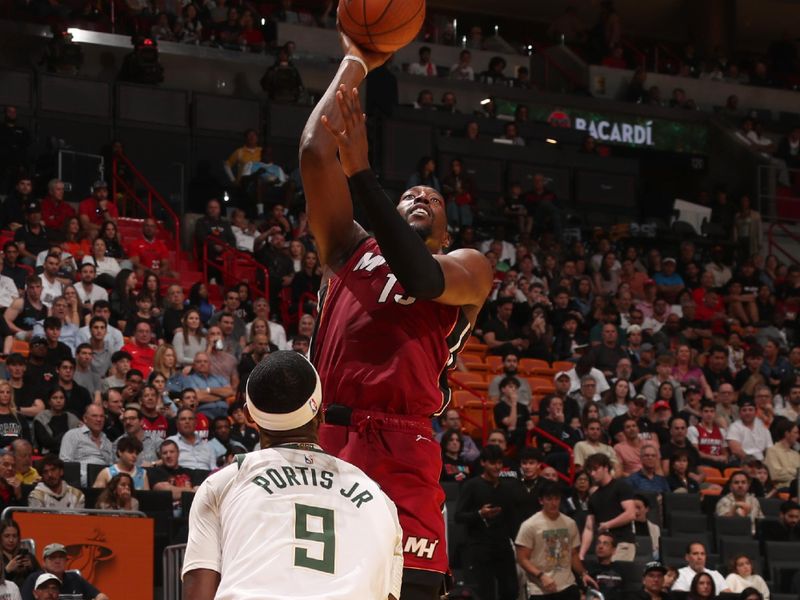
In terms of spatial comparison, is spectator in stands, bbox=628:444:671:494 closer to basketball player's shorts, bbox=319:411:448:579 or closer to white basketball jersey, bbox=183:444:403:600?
basketball player's shorts, bbox=319:411:448:579

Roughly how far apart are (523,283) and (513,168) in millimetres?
5025

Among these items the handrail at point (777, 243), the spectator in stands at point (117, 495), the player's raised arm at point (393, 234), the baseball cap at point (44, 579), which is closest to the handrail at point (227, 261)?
the spectator in stands at point (117, 495)

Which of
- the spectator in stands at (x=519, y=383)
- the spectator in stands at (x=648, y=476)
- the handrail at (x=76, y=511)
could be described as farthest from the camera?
the spectator in stands at (x=519, y=383)

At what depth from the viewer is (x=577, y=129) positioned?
25.7 meters

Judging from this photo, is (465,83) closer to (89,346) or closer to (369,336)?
(89,346)

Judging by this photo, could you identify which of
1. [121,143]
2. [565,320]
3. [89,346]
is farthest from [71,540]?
[121,143]

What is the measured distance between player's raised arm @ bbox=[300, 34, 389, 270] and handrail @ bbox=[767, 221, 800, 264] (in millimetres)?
20209

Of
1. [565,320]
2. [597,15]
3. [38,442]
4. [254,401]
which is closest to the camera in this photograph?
[254,401]

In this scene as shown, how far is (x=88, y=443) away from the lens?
12719 mm

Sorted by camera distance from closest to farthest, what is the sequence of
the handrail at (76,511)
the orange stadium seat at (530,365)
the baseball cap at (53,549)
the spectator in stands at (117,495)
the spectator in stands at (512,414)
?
the baseball cap at (53,549) → the handrail at (76,511) → the spectator in stands at (117,495) → the spectator in stands at (512,414) → the orange stadium seat at (530,365)

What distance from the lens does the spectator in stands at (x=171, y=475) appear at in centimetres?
1222

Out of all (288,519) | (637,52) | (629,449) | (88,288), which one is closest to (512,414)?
(629,449)

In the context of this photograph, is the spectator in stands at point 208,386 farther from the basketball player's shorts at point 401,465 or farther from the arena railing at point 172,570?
the basketball player's shorts at point 401,465

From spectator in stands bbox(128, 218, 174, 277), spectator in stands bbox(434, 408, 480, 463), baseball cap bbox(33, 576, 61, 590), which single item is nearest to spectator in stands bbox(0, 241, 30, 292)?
spectator in stands bbox(128, 218, 174, 277)
